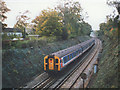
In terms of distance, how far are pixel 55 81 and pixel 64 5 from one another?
110 feet

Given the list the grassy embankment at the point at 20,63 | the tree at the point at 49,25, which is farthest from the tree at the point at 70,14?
the grassy embankment at the point at 20,63

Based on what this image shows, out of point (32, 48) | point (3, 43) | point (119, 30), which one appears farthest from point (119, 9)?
point (3, 43)

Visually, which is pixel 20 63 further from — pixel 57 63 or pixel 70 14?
pixel 70 14

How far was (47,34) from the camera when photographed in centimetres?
2642

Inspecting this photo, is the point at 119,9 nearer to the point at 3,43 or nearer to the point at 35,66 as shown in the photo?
the point at 35,66

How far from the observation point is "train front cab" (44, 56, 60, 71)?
41.5 ft

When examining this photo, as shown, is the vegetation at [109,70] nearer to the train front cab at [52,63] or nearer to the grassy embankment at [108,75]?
the grassy embankment at [108,75]

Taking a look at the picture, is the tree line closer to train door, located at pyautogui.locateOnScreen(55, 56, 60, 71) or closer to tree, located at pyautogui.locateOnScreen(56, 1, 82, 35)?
tree, located at pyautogui.locateOnScreen(56, 1, 82, 35)

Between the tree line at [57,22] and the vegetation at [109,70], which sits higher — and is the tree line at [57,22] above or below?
above

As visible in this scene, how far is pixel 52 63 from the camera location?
12.8m

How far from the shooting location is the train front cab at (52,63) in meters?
12.6

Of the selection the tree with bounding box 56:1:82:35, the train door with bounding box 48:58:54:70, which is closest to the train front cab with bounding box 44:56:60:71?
the train door with bounding box 48:58:54:70

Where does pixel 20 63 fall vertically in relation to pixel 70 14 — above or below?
below

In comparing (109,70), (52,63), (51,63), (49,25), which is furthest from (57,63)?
(49,25)
